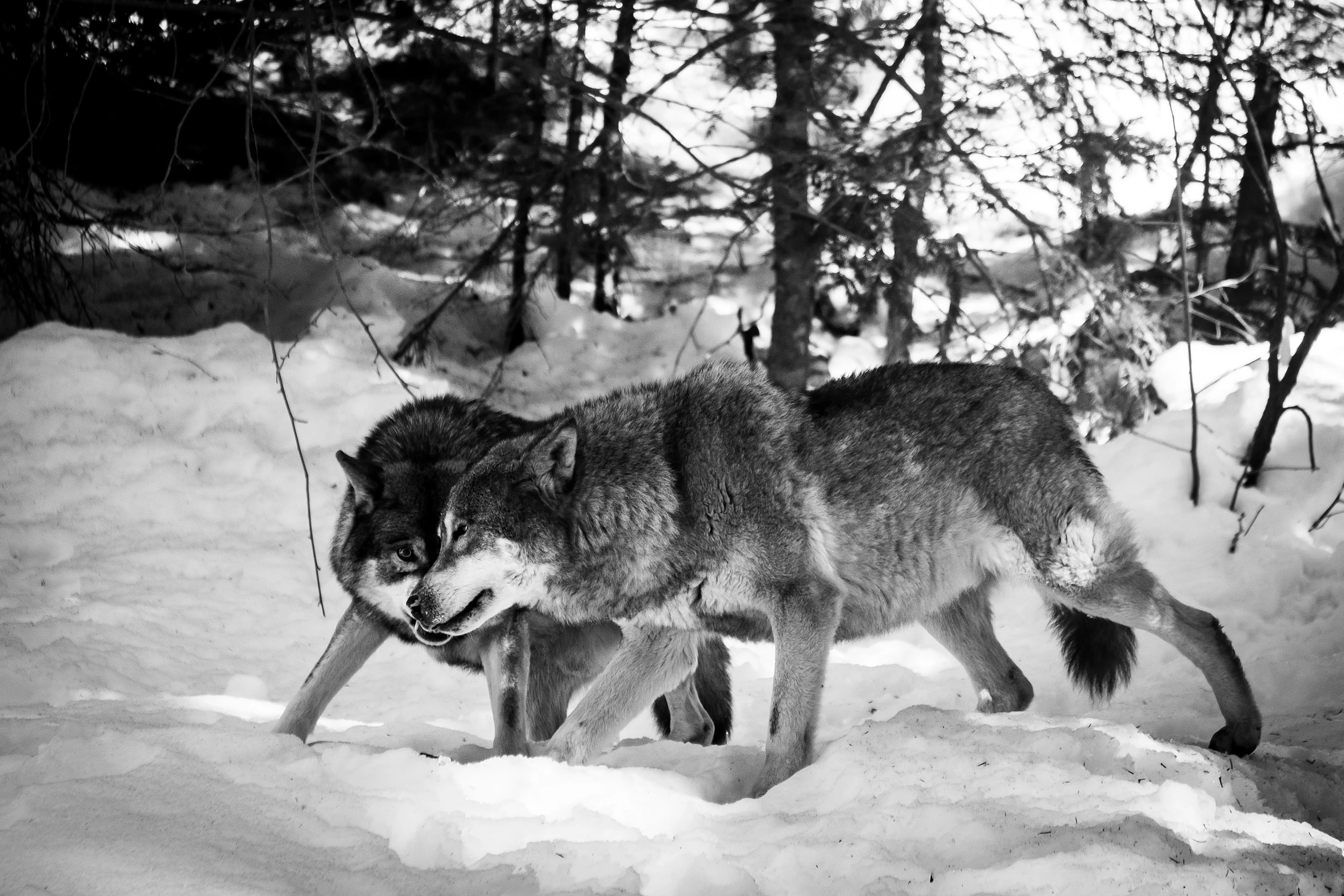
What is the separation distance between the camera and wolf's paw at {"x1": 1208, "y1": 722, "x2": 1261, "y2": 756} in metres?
3.85

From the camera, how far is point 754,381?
4.29 m

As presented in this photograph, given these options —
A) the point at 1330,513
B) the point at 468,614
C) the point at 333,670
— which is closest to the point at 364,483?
the point at 333,670

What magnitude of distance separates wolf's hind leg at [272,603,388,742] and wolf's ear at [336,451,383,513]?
425 millimetres

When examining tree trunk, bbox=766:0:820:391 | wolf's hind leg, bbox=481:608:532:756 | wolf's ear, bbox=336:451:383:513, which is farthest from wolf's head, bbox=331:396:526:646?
tree trunk, bbox=766:0:820:391

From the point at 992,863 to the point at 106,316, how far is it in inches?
371

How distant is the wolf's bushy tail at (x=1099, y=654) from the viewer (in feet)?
14.0

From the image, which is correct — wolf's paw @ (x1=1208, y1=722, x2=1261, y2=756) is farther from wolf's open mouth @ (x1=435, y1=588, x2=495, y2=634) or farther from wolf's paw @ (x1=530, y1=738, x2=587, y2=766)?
wolf's open mouth @ (x1=435, y1=588, x2=495, y2=634)

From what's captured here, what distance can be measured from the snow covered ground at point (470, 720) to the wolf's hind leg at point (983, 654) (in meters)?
0.31

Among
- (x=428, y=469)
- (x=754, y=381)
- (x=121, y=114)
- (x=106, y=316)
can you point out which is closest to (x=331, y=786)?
(x=428, y=469)

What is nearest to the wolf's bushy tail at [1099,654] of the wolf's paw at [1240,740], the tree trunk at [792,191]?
the wolf's paw at [1240,740]

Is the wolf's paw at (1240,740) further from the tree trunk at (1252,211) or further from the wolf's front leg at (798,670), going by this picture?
the tree trunk at (1252,211)

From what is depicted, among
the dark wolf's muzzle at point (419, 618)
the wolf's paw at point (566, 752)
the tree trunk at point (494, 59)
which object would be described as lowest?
the wolf's paw at point (566, 752)

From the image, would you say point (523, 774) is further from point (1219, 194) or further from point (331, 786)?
point (1219, 194)

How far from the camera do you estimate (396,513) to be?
4312 mm
